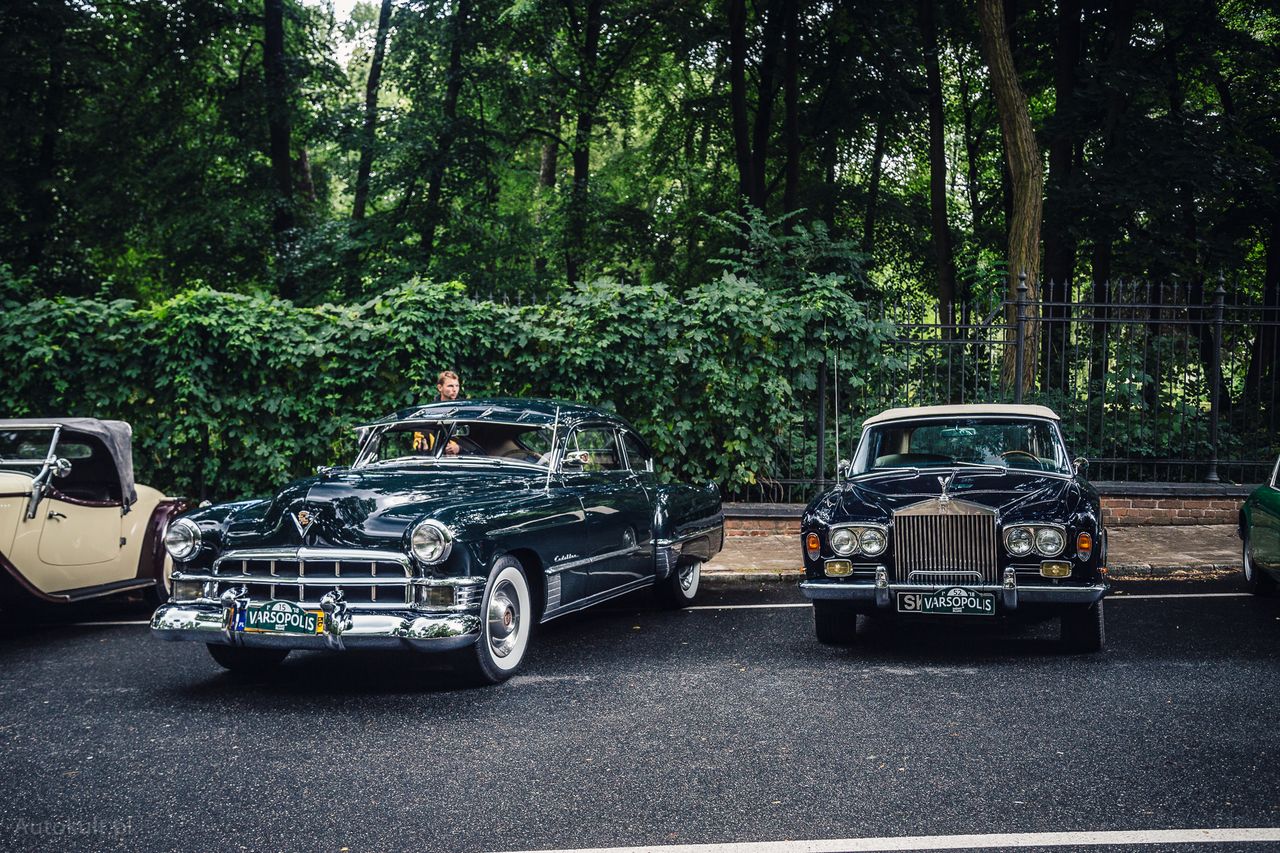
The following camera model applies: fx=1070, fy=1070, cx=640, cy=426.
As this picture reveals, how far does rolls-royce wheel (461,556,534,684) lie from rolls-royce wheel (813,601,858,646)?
199cm

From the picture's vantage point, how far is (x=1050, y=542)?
6656 millimetres

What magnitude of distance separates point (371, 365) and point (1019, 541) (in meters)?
7.90

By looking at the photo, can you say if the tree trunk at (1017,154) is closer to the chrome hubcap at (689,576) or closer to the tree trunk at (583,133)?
the chrome hubcap at (689,576)

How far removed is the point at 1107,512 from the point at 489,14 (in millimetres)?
15498

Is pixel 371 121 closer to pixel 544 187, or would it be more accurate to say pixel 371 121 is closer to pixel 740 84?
pixel 544 187

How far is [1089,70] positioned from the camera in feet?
63.2

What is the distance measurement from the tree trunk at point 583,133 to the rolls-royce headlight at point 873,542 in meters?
17.6

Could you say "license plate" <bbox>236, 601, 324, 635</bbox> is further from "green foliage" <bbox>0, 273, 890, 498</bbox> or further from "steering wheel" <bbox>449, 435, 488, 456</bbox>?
"green foliage" <bbox>0, 273, 890, 498</bbox>

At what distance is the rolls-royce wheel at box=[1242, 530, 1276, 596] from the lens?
30.1 feet

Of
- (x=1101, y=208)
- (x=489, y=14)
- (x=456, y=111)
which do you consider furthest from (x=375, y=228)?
(x=1101, y=208)

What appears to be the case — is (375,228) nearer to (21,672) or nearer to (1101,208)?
(1101,208)

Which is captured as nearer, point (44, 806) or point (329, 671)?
point (44, 806)

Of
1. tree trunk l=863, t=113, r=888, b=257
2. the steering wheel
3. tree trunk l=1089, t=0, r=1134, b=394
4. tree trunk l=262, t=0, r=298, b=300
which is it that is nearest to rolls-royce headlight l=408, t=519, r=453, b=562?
the steering wheel

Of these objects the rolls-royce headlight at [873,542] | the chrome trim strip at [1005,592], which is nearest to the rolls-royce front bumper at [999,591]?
the chrome trim strip at [1005,592]
